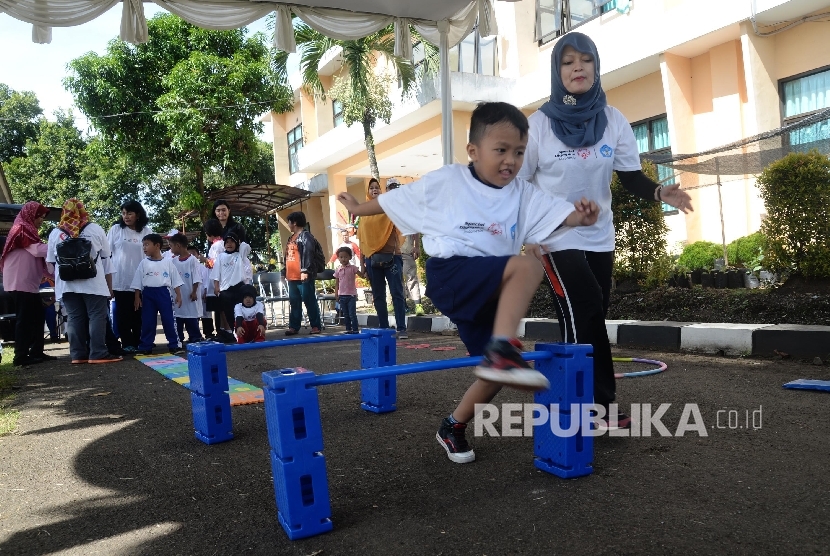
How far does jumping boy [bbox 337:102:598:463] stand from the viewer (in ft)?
9.28

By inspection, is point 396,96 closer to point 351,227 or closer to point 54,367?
point 351,227

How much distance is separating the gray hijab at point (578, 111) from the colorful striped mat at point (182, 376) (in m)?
2.43

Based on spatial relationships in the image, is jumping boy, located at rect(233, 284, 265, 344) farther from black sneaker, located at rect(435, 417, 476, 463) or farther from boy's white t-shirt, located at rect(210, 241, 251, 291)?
black sneaker, located at rect(435, 417, 476, 463)

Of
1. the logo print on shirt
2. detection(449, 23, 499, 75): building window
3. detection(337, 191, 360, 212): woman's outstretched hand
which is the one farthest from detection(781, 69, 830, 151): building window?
detection(337, 191, 360, 212): woman's outstretched hand

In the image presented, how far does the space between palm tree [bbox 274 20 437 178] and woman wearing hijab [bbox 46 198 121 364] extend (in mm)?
8970

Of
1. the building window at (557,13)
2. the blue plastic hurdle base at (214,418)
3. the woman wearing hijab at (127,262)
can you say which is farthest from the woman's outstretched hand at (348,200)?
the building window at (557,13)

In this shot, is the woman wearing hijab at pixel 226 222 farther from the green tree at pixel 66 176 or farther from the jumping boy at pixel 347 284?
the green tree at pixel 66 176

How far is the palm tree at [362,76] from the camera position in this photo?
50.4 ft

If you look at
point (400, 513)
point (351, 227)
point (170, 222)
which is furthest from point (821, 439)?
point (170, 222)

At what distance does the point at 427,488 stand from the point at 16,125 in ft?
142

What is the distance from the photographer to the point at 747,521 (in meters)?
2.18

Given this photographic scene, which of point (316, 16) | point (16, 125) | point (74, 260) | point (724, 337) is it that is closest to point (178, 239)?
point (74, 260)

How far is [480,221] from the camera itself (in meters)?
2.91

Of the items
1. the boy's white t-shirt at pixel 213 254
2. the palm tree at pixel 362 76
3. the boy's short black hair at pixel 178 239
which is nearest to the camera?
the boy's white t-shirt at pixel 213 254
